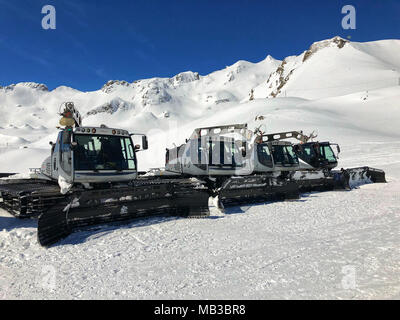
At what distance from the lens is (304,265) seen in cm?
441

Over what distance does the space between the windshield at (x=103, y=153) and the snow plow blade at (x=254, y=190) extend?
2995 mm

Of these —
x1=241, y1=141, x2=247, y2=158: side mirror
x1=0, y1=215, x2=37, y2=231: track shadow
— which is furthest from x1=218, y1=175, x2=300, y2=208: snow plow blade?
x1=0, y1=215, x2=37, y2=231: track shadow

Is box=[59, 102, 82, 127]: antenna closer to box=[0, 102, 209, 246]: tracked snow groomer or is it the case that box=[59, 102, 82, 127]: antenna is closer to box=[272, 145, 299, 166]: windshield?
box=[0, 102, 209, 246]: tracked snow groomer

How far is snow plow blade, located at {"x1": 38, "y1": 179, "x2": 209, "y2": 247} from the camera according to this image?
18.5 ft


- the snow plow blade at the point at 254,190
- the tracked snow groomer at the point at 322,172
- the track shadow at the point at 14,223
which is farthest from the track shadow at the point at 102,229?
the tracked snow groomer at the point at 322,172

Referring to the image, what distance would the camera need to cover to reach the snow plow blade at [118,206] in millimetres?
5652

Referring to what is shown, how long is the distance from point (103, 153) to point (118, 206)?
173cm

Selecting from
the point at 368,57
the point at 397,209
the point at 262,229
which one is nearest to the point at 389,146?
the point at 397,209

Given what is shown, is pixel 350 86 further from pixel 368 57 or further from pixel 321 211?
pixel 321 211

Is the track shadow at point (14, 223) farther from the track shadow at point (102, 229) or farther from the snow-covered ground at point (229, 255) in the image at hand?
the track shadow at point (102, 229)

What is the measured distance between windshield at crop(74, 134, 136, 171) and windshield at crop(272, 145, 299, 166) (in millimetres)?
7803

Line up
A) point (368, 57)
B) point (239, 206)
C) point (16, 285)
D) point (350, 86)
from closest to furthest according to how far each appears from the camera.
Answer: point (16, 285), point (239, 206), point (350, 86), point (368, 57)

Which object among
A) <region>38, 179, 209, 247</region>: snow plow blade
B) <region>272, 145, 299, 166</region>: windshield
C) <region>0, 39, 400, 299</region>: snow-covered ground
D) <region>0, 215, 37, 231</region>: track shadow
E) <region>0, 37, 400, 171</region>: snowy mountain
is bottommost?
<region>0, 39, 400, 299</region>: snow-covered ground
